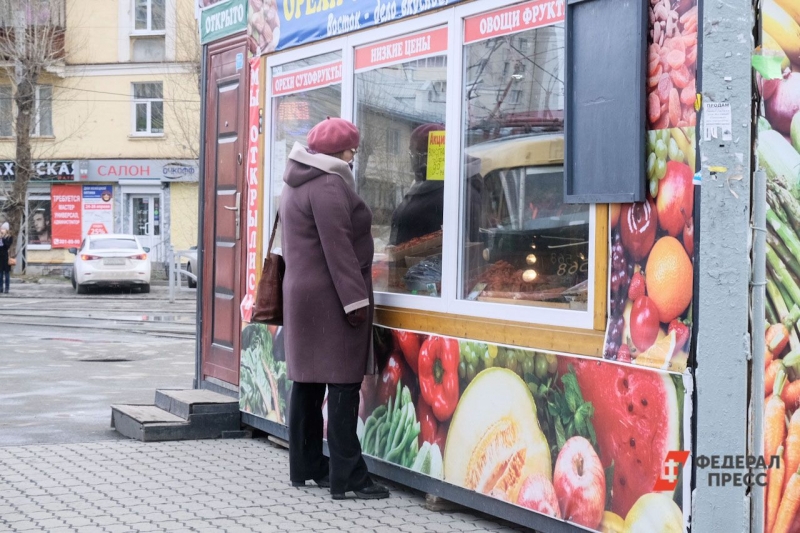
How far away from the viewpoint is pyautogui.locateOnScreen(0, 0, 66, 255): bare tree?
31766mm

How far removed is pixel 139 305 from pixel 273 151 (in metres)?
17.2

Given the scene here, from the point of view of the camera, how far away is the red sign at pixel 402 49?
564cm

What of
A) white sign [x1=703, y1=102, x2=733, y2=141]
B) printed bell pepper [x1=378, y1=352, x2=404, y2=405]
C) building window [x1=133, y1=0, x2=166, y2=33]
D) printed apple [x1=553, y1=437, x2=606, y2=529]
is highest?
building window [x1=133, y1=0, x2=166, y2=33]

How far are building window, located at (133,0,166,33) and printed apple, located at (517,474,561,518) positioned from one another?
32.8 meters

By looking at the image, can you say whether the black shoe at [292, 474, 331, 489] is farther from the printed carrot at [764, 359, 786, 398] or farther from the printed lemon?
the printed carrot at [764, 359, 786, 398]

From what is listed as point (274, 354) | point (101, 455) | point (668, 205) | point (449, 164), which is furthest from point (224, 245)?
point (668, 205)

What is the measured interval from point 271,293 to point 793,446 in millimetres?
2910

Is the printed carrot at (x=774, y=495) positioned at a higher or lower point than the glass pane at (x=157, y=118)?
lower

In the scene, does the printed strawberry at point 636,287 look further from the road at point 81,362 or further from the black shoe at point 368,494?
the road at point 81,362

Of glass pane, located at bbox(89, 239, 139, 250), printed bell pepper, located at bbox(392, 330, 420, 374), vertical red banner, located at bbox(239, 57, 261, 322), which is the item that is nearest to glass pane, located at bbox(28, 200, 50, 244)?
glass pane, located at bbox(89, 239, 139, 250)

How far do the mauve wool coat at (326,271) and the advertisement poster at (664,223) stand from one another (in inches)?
62.0

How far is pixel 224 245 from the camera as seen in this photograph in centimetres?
805

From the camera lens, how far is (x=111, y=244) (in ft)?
90.6

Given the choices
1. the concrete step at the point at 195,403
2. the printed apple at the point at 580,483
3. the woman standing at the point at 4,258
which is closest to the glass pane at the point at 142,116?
the woman standing at the point at 4,258
